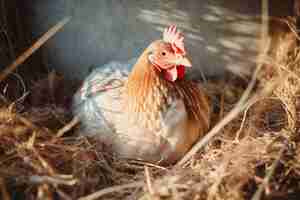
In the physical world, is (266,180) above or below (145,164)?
above

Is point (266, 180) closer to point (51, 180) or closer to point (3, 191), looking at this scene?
point (51, 180)

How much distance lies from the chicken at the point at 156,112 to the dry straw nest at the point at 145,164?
0.25 ft

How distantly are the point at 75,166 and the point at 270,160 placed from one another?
2.73ft

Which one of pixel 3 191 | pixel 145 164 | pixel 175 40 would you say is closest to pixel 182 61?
pixel 175 40

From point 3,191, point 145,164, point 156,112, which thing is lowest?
point 145,164

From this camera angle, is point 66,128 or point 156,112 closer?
point 66,128

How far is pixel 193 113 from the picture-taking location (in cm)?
222

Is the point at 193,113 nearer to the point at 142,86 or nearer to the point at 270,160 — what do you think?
the point at 142,86

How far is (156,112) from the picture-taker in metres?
2.13

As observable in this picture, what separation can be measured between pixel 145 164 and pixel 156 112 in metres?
0.25

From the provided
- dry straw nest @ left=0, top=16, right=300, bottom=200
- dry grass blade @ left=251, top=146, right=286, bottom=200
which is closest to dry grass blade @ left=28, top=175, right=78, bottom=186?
dry straw nest @ left=0, top=16, right=300, bottom=200

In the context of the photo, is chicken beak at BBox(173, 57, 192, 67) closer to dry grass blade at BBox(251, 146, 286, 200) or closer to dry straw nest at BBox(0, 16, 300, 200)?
dry straw nest at BBox(0, 16, 300, 200)

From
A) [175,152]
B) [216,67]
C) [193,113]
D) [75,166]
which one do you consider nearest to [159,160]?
[175,152]

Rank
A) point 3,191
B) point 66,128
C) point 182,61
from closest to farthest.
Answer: point 3,191 < point 66,128 < point 182,61
